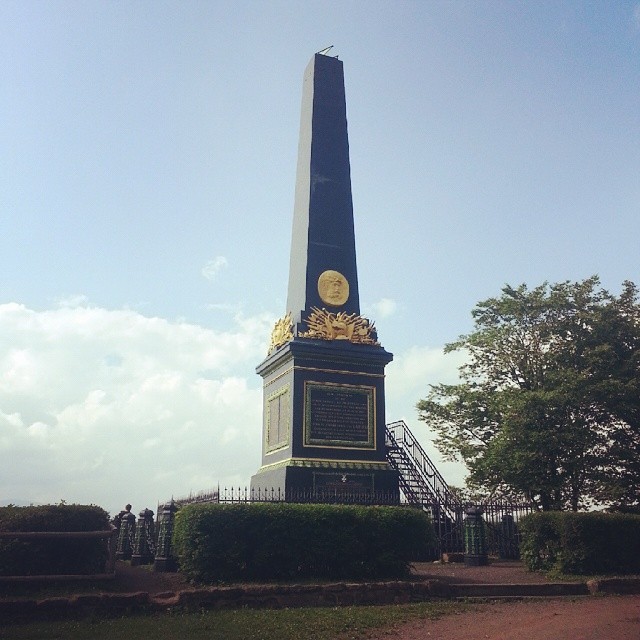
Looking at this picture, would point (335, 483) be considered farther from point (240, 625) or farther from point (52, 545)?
point (240, 625)

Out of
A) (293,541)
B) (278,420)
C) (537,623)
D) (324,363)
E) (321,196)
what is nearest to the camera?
(537,623)

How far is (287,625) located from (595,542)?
26.5ft

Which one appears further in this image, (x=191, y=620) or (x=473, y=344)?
(x=473, y=344)

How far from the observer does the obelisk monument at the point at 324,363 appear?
19.4 metres

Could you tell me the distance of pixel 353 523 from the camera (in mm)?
14203

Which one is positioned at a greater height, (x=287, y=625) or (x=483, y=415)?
(x=483, y=415)

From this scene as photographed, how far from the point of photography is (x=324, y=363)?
2039 cm

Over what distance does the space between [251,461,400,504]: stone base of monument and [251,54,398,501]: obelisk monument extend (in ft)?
0.09

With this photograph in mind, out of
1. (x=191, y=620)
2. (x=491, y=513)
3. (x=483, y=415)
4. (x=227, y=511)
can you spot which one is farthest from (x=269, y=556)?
(x=483, y=415)

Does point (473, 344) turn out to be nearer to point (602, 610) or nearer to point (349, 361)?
point (349, 361)

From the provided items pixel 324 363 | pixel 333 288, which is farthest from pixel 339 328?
pixel 333 288

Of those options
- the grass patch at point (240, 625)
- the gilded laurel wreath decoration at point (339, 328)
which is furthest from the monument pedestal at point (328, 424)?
the grass patch at point (240, 625)

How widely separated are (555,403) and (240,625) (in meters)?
17.1

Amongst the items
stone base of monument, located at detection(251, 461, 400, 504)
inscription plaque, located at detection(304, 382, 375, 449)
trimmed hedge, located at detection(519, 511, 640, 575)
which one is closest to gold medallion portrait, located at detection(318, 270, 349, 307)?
inscription plaque, located at detection(304, 382, 375, 449)
